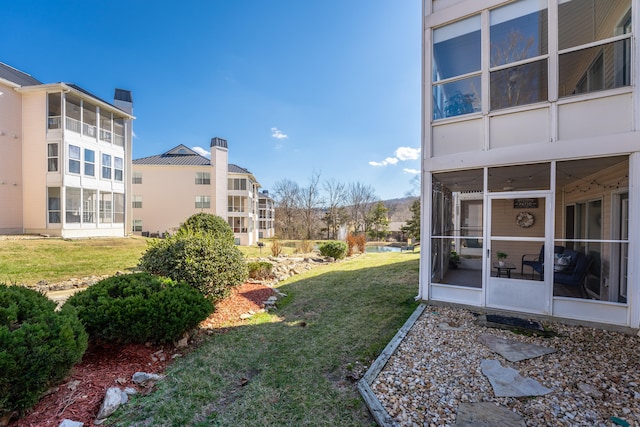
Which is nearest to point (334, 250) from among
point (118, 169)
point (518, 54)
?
point (518, 54)

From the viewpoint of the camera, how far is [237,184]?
30.4 meters

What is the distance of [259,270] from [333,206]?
102ft

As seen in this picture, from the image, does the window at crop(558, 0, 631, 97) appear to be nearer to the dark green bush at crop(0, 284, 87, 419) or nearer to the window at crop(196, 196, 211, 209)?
the dark green bush at crop(0, 284, 87, 419)

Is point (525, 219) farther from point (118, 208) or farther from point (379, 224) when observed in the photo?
point (379, 224)

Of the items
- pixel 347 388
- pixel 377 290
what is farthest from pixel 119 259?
pixel 347 388

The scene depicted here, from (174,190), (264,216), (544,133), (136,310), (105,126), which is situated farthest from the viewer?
(264,216)

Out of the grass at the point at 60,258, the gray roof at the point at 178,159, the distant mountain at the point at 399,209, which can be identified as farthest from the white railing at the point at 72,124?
the distant mountain at the point at 399,209

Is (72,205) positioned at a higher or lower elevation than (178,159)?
lower

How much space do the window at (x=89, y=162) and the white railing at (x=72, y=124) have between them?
126 cm

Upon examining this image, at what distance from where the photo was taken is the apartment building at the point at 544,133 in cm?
471

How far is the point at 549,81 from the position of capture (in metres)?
5.09

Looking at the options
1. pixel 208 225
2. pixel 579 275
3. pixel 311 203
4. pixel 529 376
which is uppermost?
pixel 311 203

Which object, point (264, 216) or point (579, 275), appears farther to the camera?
point (264, 216)

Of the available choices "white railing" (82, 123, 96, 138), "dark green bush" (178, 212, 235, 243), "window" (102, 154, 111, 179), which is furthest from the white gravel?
"white railing" (82, 123, 96, 138)
